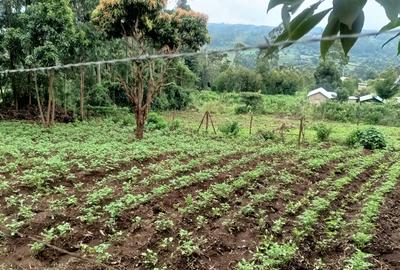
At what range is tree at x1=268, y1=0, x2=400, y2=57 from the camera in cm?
51

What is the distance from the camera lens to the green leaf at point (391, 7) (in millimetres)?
484

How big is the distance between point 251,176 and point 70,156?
3.58 meters

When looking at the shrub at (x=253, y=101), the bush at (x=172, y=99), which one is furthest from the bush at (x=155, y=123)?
the shrub at (x=253, y=101)

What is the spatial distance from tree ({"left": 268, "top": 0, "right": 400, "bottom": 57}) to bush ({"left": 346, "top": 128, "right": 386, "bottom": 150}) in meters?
14.4

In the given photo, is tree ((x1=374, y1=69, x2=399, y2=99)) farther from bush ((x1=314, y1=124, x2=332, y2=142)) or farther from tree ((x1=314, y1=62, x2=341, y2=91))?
tree ((x1=314, y1=62, x2=341, y2=91))

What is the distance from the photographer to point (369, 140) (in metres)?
14.0

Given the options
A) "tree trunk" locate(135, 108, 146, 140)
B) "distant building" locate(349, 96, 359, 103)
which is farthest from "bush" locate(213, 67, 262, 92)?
"tree trunk" locate(135, 108, 146, 140)

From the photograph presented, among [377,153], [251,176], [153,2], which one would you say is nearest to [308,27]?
[251,176]

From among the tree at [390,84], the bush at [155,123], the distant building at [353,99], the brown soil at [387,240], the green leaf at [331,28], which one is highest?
the green leaf at [331,28]

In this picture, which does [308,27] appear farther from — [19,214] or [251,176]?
[251,176]

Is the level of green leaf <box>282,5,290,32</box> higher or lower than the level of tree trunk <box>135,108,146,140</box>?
higher

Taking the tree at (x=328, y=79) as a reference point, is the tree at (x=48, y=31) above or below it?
above

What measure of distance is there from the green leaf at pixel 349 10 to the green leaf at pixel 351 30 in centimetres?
2

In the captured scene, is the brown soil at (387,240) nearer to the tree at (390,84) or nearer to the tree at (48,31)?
the tree at (390,84)
